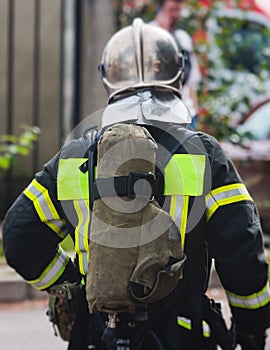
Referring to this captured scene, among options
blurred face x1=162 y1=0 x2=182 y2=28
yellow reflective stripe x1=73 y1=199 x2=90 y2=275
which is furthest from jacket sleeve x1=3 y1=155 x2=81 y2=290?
blurred face x1=162 y1=0 x2=182 y2=28

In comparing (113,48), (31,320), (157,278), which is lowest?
(31,320)

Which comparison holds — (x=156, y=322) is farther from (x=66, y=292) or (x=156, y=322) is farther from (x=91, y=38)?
(x=91, y=38)

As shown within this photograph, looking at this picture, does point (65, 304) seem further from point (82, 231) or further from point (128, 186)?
point (128, 186)

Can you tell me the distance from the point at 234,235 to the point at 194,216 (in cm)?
12

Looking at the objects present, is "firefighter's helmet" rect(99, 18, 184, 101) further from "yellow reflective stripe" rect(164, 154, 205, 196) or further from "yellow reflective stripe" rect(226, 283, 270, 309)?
"yellow reflective stripe" rect(226, 283, 270, 309)

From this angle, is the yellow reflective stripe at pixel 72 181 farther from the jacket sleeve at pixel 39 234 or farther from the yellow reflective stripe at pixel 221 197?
the yellow reflective stripe at pixel 221 197

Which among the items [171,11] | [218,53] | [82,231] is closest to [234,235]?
[82,231]

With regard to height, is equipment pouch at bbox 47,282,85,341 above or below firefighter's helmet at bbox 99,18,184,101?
below

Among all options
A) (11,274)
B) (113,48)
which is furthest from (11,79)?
(113,48)

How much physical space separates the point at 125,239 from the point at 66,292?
1.23ft

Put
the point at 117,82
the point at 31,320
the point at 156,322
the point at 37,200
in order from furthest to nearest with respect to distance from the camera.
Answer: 1. the point at 31,320
2. the point at 117,82
3. the point at 37,200
4. the point at 156,322

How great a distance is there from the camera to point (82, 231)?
237 cm

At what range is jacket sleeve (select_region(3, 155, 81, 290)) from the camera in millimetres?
2492

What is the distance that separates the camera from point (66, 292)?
8.13 feet
